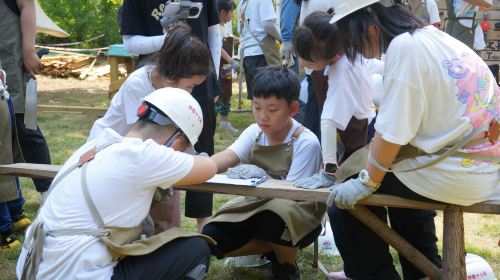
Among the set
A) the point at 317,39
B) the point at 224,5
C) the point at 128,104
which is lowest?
the point at 128,104

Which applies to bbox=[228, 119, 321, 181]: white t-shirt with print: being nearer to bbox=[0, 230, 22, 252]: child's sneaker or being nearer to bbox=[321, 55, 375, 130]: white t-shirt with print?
bbox=[321, 55, 375, 130]: white t-shirt with print

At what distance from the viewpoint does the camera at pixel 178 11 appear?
3.65 m

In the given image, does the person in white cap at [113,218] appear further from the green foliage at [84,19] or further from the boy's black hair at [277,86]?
the green foliage at [84,19]

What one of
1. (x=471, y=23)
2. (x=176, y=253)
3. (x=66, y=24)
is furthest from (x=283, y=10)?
(x=66, y=24)

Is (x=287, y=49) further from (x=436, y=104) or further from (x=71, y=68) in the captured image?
(x=71, y=68)

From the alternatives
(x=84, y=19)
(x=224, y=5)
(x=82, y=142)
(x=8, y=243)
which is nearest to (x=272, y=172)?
(x=8, y=243)

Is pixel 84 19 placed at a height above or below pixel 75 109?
above

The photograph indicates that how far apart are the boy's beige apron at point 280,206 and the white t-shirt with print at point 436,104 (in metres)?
0.71

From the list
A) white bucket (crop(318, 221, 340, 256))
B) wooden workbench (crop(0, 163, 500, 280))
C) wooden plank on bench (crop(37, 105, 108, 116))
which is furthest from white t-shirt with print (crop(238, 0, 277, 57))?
wooden workbench (crop(0, 163, 500, 280))

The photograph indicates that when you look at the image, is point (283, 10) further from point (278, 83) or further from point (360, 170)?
point (360, 170)

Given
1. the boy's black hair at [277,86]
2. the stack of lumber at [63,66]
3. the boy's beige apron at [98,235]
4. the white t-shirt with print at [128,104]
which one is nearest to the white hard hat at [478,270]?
the boy's black hair at [277,86]

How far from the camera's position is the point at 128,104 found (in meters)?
3.36

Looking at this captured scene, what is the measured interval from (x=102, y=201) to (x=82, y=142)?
16.6 feet

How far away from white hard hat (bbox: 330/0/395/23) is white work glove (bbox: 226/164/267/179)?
0.92 meters
